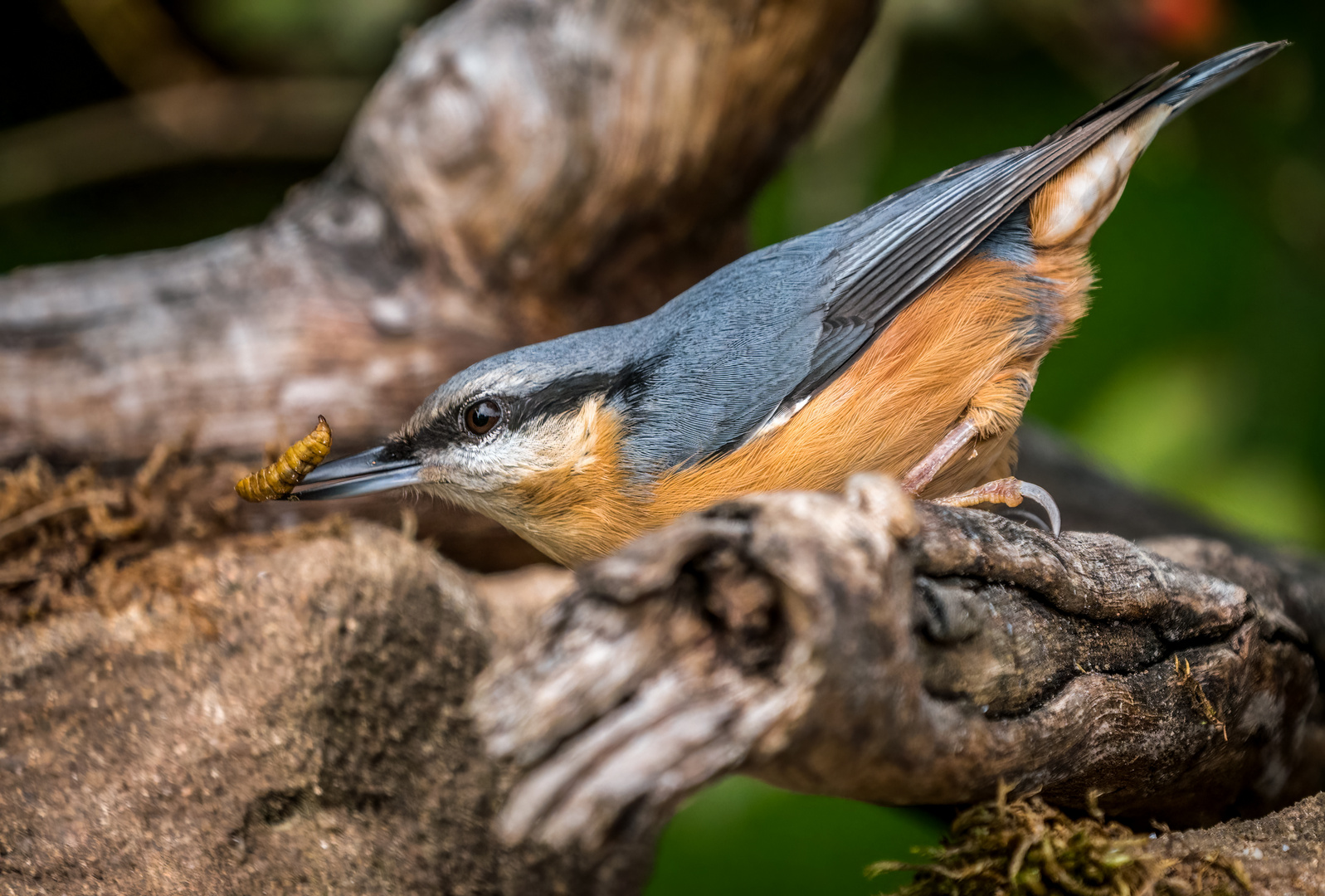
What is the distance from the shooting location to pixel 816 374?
1919 mm

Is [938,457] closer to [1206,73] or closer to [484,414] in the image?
[484,414]

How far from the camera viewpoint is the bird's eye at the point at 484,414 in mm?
2049

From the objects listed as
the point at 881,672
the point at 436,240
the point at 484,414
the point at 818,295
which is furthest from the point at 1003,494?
the point at 436,240

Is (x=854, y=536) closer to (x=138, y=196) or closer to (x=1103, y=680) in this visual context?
(x=1103, y=680)

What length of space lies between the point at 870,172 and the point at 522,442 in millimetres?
2812

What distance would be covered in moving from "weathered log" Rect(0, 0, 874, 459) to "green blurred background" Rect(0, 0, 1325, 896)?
1081 millimetres

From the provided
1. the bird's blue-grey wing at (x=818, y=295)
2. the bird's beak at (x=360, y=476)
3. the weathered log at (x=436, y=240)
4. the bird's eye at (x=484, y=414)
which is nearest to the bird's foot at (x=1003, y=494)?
the bird's blue-grey wing at (x=818, y=295)

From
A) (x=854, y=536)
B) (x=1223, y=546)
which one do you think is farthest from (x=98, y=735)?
(x=1223, y=546)

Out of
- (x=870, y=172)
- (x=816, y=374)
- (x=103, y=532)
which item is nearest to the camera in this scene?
(x=816, y=374)

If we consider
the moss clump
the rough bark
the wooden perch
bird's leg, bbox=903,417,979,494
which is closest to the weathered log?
the rough bark

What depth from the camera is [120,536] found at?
92.4 inches

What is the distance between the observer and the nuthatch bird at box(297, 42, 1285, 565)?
1899mm

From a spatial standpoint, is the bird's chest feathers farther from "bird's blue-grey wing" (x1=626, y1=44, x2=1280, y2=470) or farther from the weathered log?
the weathered log

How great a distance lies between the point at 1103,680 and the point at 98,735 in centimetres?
183
